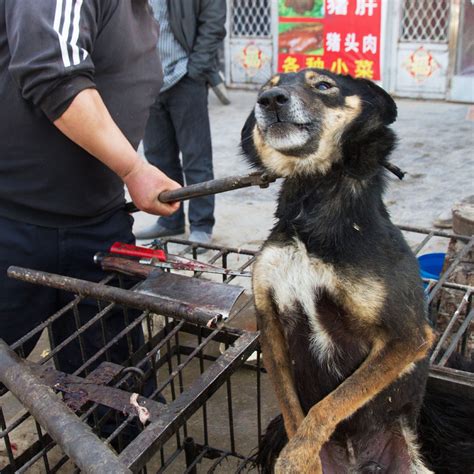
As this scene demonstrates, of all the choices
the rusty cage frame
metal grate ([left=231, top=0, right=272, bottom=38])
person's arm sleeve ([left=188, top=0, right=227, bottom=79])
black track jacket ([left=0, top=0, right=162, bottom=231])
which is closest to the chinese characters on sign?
metal grate ([left=231, top=0, right=272, bottom=38])

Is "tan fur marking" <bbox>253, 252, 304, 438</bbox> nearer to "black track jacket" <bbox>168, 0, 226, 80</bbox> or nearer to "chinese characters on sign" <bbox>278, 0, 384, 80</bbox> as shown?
"black track jacket" <bbox>168, 0, 226, 80</bbox>

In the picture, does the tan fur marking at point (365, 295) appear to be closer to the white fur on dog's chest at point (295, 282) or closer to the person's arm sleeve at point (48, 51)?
the white fur on dog's chest at point (295, 282)

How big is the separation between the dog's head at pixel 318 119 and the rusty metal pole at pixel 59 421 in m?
0.99

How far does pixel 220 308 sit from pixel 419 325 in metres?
0.58

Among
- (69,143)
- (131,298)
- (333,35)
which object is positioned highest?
(69,143)

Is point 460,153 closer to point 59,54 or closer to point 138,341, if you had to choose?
point 138,341

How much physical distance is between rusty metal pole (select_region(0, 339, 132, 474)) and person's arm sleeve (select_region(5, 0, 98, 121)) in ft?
2.86

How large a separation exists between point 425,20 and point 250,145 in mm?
6852

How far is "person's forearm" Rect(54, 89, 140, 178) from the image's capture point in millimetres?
2150

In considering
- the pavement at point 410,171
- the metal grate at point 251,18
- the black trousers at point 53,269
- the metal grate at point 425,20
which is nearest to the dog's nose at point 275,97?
the black trousers at point 53,269

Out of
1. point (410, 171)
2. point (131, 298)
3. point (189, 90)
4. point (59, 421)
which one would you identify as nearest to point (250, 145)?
point (131, 298)

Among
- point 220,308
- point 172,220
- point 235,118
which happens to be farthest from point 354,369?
point 235,118

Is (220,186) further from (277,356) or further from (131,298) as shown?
(277,356)

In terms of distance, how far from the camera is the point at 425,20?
27.2 feet
